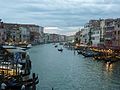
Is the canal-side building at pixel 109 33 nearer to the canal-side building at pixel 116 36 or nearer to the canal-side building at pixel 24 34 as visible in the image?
the canal-side building at pixel 116 36

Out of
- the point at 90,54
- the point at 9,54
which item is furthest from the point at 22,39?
the point at 9,54

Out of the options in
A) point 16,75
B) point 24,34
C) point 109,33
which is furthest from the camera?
point 24,34

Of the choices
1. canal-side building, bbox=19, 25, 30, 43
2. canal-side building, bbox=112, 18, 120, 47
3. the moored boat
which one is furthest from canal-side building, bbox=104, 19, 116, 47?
canal-side building, bbox=19, 25, 30, 43

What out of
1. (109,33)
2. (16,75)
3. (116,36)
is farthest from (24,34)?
(16,75)

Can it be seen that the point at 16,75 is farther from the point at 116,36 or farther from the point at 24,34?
the point at 24,34

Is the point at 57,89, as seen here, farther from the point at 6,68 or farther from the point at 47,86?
the point at 6,68

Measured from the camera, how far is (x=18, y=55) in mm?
38250

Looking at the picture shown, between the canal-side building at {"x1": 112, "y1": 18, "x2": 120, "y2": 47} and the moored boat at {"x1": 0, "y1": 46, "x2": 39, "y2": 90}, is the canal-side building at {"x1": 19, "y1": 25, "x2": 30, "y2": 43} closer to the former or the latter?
the canal-side building at {"x1": 112, "y1": 18, "x2": 120, "y2": 47}

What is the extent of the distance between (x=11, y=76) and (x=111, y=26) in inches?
2415

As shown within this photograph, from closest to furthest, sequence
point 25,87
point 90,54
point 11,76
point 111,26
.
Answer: point 25,87, point 11,76, point 90,54, point 111,26

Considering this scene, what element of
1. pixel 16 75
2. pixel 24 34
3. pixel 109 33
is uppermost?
pixel 109 33

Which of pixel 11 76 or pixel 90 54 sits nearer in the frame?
pixel 11 76

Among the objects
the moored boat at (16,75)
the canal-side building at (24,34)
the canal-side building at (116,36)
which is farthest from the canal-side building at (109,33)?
the canal-side building at (24,34)

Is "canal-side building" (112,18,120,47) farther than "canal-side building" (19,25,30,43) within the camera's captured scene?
No
